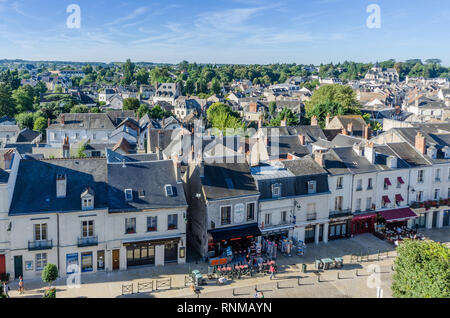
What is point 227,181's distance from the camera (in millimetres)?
30297

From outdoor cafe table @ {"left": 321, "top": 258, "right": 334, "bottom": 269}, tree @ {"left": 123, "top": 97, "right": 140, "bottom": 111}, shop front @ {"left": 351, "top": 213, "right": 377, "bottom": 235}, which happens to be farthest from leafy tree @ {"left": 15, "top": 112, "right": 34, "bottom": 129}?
outdoor cafe table @ {"left": 321, "top": 258, "right": 334, "bottom": 269}

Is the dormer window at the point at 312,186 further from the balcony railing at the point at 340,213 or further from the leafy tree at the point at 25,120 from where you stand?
the leafy tree at the point at 25,120

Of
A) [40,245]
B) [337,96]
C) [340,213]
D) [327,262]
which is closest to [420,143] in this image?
[340,213]

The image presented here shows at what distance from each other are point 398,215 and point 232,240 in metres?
16.3

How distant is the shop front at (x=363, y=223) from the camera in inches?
1364

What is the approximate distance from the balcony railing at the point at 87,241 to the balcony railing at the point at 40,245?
1.78 meters

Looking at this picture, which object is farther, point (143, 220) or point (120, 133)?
point (120, 133)

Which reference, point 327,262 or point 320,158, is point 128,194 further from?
point 320,158

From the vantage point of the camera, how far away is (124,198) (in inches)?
1082

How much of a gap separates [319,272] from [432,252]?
8744 mm

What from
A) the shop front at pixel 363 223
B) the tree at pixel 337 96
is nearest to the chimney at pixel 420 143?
the shop front at pixel 363 223
